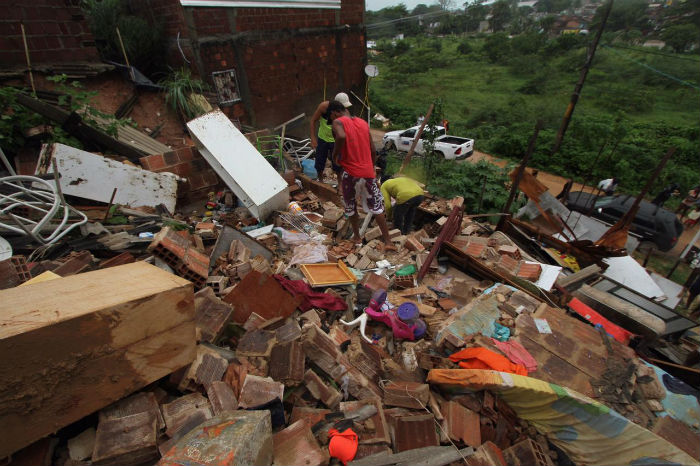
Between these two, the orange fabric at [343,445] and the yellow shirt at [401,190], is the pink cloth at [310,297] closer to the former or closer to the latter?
the orange fabric at [343,445]

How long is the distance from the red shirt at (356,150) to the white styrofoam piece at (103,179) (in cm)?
266

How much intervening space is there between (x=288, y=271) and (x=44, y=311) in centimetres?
242

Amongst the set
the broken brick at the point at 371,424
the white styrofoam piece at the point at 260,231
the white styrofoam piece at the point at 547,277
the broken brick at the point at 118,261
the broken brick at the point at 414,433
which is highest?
the broken brick at the point at 118,261

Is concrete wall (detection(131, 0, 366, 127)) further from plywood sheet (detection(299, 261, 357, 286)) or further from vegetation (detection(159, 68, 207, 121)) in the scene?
plywood sheet (detection(299, 261, 357, 286))

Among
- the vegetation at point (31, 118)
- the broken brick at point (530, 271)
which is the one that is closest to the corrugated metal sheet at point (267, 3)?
the vegetation at point (31, 118)

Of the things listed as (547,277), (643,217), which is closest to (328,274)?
(547,277)

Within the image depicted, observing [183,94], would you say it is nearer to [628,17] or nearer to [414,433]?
[414,433]

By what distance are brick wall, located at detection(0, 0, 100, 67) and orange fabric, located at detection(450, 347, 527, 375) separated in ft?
23.8

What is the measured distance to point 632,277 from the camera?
5102 mm

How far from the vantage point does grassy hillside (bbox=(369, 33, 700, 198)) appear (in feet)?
46.9

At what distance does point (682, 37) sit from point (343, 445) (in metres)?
42.5

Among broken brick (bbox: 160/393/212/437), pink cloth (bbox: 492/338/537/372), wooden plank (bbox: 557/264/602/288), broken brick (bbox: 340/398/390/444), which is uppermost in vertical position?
broken brick (bbox: 160/393/212/437)

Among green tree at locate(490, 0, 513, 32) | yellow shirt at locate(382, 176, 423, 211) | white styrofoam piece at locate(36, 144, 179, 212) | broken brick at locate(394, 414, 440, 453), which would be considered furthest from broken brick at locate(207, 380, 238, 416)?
green tree at locate(490, 0, 513, 32)

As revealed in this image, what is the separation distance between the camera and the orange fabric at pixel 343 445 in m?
2.02
